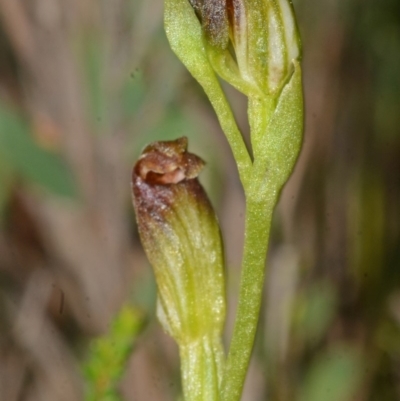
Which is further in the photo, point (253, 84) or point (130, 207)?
point (130, 207)

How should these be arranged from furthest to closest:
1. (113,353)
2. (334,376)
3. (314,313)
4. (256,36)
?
(314,313) < (334,376) < (113,353) < (256,36)

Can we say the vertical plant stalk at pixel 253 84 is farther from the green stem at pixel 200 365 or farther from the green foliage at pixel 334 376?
the green foliage at pixel 334 376

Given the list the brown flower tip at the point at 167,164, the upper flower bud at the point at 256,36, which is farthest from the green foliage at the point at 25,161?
the upper flower bud at the point at 256,36

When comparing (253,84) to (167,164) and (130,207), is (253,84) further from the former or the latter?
(130,207)

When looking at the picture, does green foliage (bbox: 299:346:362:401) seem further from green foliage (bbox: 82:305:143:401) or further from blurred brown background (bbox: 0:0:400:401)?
green foliage (bbox: 82:305:143:401)

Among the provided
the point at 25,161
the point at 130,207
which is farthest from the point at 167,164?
the point at 130,207

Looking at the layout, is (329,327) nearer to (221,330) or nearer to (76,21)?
(221,330)

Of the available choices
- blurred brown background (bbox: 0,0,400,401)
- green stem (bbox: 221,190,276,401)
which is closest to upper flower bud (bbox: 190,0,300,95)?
green stem (bbox: 221,190,276,401)
